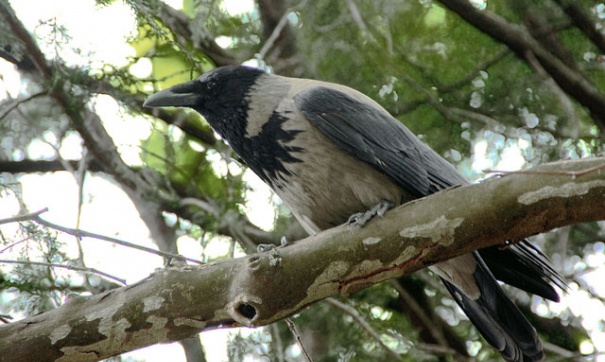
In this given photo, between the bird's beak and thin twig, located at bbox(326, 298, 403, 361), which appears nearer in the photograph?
the bird's beak

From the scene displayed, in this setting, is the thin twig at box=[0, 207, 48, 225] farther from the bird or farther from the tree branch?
the tree branch

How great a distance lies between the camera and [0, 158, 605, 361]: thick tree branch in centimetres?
281

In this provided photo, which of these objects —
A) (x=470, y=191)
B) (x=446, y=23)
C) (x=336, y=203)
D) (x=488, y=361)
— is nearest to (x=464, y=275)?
(x=336, y=203)

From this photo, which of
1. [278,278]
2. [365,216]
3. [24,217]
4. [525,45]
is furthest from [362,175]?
[525,45]

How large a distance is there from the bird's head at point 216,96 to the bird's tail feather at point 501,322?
4.74 ft

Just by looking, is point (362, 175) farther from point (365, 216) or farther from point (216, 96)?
point (216, 96)

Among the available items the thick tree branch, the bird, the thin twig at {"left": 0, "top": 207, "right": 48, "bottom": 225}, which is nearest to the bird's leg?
the thick tree branch

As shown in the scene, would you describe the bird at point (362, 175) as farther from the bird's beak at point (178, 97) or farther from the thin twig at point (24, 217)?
the thin twig at point (24, 217)

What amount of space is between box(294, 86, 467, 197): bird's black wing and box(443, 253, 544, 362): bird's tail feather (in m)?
0.45

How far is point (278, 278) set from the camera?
9.70 ft

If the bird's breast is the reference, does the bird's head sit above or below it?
above

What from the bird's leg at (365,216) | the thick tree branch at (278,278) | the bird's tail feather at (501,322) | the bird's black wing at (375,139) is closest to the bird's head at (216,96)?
the bird's black wing at (375,139)

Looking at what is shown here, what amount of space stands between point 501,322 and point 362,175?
3.00 feet

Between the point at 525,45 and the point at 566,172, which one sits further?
the point at 525,45
